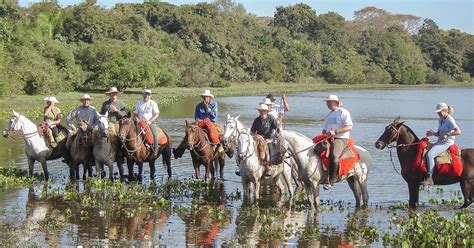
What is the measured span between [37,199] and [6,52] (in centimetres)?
3515

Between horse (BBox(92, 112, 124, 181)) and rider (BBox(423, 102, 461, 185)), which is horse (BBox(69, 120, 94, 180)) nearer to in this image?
horse (BBox(92, 112, 124, 181))

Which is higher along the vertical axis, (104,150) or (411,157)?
(411,157)

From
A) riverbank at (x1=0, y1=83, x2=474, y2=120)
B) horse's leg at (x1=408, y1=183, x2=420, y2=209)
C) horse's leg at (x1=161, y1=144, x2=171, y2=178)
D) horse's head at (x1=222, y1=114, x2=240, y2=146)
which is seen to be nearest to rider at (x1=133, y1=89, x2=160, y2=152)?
horse's leg at (x1=161, y1=144, x2=171, y2=178)

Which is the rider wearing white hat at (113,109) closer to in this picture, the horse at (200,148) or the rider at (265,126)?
the horse at (200,148)

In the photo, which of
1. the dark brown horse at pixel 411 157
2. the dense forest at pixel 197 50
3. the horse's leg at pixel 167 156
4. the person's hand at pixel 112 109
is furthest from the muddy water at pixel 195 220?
the dense forest at pixel 197 50

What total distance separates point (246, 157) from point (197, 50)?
70.8 meters

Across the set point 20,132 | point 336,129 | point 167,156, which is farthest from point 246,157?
point 20,132

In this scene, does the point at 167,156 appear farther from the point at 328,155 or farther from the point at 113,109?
the point at 328,155

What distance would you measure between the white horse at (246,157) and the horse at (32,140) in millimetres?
5541

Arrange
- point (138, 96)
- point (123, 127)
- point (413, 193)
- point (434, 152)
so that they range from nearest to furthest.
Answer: point (434, 152) → point (413, 193) → point (123, 127) → point (138, 96)

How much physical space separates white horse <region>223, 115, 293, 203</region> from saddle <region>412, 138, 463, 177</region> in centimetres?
285

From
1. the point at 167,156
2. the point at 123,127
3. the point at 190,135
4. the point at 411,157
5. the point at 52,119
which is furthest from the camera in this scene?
the point at 167,156

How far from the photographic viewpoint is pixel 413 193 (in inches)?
578

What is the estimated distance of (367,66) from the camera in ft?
389
